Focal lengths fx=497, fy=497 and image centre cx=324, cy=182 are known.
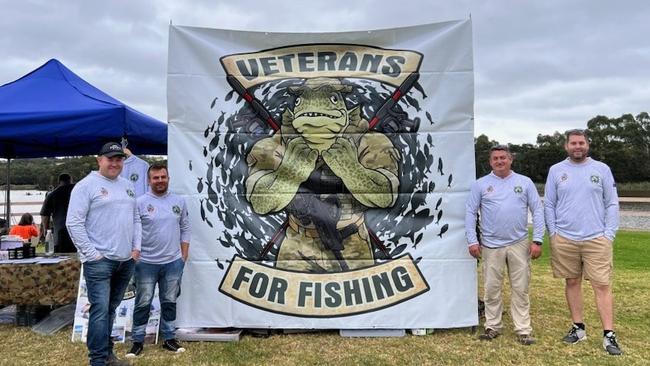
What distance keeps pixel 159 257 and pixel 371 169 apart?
2041 mm

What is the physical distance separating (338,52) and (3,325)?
14.2ft

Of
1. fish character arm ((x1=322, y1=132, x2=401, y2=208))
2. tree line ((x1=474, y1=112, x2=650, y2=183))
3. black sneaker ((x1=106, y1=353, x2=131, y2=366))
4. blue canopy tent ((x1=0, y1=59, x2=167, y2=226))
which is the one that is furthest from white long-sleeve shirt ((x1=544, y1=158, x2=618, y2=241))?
tree line ((x1=474, y1=112, x2=650, y2=183))

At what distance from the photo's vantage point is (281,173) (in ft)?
15.5

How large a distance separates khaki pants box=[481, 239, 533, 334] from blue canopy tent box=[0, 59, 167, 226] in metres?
4.02

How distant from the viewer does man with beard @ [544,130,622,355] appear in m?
4.16

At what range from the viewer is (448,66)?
4.65 m

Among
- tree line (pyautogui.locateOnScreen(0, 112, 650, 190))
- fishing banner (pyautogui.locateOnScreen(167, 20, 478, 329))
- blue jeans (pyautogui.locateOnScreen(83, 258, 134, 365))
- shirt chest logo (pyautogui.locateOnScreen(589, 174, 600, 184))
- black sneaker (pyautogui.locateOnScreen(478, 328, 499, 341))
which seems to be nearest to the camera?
blue jeans (pyautogui.locateOnScreen(83, 258, 134, 365))

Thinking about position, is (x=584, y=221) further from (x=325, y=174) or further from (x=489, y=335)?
(x=325, y=174)

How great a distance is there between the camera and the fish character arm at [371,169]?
469cm

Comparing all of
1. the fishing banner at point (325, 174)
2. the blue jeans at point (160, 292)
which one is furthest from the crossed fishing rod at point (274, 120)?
the blue jeans at point (160, 292)

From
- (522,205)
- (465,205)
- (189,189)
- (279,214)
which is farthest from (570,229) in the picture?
(189,189)

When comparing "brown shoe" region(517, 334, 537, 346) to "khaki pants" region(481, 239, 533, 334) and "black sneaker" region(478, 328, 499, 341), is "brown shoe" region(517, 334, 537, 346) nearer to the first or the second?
"khaki pants" region(481, 239, 533, 334)

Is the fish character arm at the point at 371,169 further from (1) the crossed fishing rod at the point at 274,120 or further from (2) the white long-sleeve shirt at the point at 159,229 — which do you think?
(2) the white long-sleeve shirt at the point at 159,229

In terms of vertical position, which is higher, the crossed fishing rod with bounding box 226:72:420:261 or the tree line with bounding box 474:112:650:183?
the tree line with bounding box 474:112:650:183
